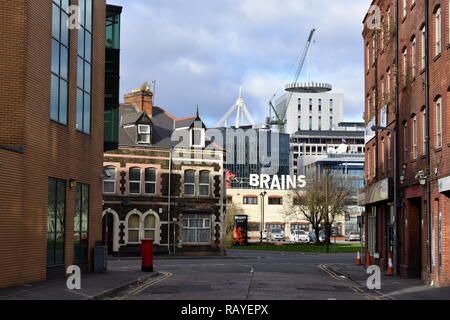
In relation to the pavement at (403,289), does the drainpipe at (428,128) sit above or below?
above

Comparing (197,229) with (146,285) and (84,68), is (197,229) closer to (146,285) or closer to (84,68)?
(84,68)

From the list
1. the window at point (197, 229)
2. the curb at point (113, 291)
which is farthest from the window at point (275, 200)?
the curb at point (113, 291)

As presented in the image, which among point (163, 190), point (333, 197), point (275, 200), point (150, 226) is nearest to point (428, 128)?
point (163, 190)

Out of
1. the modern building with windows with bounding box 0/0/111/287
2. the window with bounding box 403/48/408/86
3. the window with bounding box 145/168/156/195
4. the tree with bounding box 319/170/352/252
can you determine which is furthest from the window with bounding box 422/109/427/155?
the tree with bounding box 319/170/352/252

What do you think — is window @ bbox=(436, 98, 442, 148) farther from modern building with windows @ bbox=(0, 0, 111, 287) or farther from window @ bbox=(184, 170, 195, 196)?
window @ bbox=(184, 170, 195, 196)

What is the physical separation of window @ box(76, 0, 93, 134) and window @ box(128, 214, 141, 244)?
86.1ft

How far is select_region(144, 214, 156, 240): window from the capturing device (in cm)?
5697

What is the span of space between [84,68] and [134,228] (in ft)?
91.2

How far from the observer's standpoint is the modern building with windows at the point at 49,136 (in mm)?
22938

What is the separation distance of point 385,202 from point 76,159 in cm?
1537

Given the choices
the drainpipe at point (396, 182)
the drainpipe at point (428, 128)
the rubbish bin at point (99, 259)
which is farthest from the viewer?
the drainpipe at point (396, 182)

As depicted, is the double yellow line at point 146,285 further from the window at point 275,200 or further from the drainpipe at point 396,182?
the window at point 275,200

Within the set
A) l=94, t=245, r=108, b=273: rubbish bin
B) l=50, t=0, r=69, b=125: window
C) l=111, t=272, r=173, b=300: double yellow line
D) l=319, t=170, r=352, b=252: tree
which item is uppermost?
l=50, t=0, r=69, b=125: window
